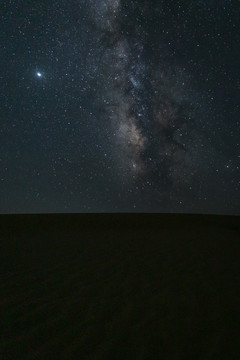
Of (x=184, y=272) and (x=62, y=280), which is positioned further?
(x=184, y=272)

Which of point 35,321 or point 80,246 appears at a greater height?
point 80,246

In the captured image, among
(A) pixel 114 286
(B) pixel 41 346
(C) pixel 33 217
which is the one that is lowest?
(B) pixel 41 346

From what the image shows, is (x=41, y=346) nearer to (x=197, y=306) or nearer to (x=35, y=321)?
(x=35, y=321)

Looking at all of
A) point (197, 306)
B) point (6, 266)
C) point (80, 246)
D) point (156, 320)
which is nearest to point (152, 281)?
point (197, 306)

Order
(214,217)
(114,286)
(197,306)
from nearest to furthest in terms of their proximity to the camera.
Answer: (197,306)
(114,286)
(214,217)

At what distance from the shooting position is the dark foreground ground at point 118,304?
193 cm

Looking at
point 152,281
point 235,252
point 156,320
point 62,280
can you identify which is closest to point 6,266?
point 62,280

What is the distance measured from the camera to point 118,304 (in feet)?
8.86

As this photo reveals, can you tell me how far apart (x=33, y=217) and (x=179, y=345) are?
10098 millimetres

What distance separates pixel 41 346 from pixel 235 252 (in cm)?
517

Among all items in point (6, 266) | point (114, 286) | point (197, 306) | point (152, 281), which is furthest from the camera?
point (6, 266)

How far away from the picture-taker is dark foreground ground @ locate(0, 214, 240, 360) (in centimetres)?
193

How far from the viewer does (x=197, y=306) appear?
2717 mm

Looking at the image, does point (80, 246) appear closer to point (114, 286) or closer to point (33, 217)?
point (114, 286)
